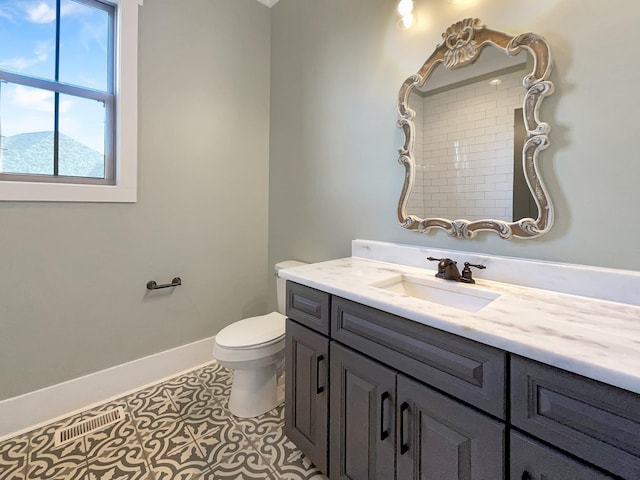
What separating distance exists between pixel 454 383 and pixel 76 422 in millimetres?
2063

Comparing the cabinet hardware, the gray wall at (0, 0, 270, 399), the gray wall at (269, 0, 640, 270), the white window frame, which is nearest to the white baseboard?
the gray wall at (0, 0, 270, 399)

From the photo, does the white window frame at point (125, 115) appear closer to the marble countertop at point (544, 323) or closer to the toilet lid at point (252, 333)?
the toilet lid at point (252, 333)

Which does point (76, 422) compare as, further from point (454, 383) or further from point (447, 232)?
point (447, 232)

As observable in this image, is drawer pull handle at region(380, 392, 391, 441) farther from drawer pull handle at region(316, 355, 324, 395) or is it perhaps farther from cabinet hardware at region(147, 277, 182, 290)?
cabinet hardware at region(147, 277, 182, 290)

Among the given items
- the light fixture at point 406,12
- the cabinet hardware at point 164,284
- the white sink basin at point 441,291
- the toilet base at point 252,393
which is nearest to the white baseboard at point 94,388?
the cabinet hardware at point 164,284

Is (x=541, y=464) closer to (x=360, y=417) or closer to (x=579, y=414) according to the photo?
(x=579, y=414)

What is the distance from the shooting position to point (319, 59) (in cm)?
211

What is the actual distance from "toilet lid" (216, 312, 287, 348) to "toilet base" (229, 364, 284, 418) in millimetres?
193

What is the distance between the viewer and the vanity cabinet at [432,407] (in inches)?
25.1

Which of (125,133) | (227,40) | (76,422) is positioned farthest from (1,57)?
(76,422)

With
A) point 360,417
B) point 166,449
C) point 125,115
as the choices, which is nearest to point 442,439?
point 360,417

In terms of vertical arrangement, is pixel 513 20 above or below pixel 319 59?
below

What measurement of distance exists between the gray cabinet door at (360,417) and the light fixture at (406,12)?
1.65 m

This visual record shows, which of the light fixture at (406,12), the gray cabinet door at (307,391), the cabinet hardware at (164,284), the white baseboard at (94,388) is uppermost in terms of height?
the light fixture at (406,12)
